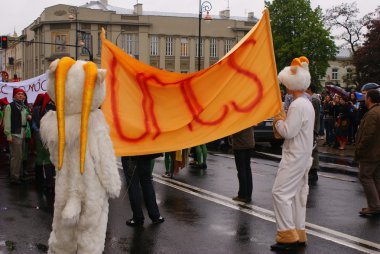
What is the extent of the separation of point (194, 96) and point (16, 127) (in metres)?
5.00

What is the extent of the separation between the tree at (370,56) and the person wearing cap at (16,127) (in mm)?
45796

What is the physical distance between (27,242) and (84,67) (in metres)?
2.67

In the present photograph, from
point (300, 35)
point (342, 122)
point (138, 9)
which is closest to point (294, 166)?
point (342, 122)

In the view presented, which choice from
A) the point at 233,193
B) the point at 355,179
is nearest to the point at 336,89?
the point at 355,179

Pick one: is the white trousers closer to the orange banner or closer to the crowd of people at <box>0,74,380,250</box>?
the crowd of people at <box>0,74,380,250</box>

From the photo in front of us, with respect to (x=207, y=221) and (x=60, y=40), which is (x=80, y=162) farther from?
(x=60, y=40)

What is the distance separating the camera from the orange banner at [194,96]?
22.1 ft

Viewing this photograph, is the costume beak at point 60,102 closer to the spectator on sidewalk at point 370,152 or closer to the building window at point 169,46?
the spectator on sidewalk at point 370,152

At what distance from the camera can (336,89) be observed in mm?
19500

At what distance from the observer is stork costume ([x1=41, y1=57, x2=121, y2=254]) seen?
4918mm

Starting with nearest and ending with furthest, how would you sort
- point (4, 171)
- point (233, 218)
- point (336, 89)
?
point (233, 218) → point (4, 171) → point (336, 89)

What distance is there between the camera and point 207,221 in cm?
781

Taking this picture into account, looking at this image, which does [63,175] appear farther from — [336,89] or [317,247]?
[336,89]

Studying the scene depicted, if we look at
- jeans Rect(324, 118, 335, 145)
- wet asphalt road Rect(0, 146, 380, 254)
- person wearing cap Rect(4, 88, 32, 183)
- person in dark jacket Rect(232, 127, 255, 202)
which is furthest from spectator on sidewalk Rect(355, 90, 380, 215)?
jeans Rect(324, 118, 335, 145)
